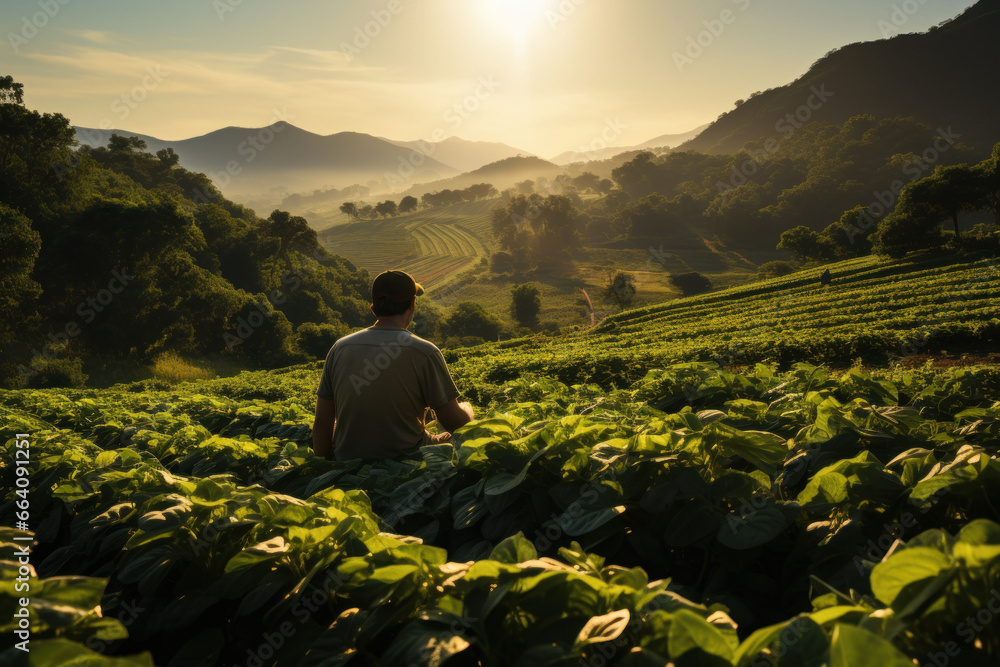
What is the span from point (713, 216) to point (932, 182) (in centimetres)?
6396

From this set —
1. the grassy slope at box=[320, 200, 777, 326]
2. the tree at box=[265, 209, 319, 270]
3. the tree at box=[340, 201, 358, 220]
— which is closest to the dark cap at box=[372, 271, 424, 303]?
the tree at box=[265, 209, 319, 270]

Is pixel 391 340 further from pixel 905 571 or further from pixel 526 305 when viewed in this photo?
pixel 526 305

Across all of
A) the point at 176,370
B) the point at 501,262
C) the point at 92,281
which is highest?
the point at 501,262

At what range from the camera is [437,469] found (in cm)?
226

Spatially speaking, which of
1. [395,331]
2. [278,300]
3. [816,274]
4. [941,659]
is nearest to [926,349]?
[395,331]

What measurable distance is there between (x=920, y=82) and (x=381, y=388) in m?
198

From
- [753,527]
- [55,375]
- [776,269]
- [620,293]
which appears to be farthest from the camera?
[776,269]

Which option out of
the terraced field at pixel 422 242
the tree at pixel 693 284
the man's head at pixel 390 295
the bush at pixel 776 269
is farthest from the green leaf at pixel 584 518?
the terraced field at pixel 422 242

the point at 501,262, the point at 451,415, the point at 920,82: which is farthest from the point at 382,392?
the point at 920,82

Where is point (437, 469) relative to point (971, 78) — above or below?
below

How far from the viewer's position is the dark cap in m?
3.80

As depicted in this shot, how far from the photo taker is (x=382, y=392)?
3639 millimetres

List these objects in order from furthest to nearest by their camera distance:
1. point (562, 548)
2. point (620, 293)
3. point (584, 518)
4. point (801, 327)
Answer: point (620, 293), point (801, 327), point (584, 518), point (562, 548)

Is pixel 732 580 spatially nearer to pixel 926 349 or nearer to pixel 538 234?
pixel 926 349
